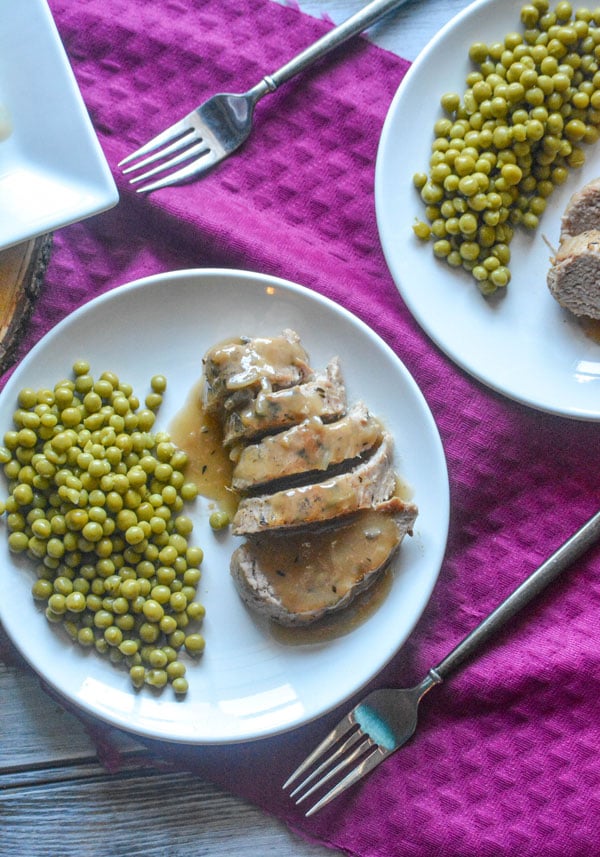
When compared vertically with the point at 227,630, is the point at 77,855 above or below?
below

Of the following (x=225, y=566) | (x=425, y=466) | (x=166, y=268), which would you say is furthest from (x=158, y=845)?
(x=166, y=268)

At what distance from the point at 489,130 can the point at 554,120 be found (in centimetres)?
23

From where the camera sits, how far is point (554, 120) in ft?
10.6

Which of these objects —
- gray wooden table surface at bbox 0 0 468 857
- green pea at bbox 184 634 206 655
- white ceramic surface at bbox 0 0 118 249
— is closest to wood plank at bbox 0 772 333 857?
gray wooden table surface at bbox 0 0 468 857

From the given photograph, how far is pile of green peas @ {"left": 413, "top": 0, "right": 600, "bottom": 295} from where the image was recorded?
10.7ft

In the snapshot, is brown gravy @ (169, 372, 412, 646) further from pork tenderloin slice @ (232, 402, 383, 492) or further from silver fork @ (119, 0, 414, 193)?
silver fork @ (119, 0, 414, 193)

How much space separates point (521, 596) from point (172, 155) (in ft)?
6.95

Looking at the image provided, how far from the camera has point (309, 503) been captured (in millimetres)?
3006

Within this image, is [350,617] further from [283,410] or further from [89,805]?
[89,805]

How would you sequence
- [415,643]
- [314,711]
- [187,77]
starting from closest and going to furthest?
[314,711] < [415,643] < [187,77]

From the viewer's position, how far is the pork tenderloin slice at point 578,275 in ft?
10.3

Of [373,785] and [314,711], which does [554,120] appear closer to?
[314,711]

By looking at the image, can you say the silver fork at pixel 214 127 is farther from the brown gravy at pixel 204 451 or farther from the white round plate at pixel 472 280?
the brown gravy at pixel 204 451

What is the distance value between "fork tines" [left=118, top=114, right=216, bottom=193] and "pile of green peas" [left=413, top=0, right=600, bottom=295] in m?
0.85
